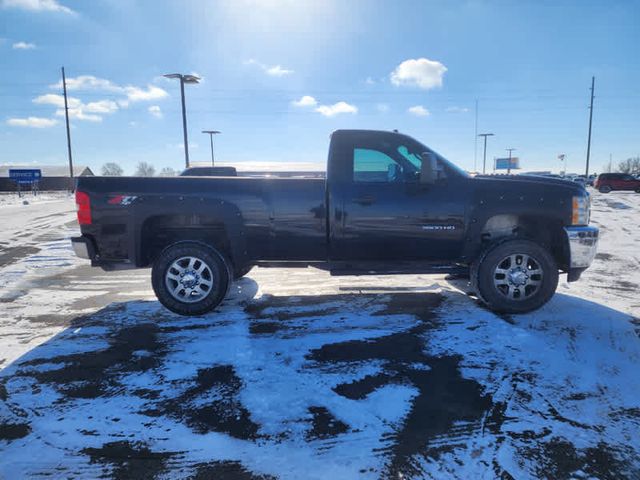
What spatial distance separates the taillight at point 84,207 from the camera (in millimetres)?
4184

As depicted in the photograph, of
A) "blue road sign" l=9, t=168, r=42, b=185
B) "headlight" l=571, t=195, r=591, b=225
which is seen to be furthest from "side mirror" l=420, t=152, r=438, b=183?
"blue road sign" l=9, t=168, r=42, b=185

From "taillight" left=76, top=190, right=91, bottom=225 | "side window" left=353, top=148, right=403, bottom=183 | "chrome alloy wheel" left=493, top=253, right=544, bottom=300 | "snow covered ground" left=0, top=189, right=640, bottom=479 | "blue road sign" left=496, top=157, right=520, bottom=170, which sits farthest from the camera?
"blue road sign" left=496, top=157, right=520, bottom=170

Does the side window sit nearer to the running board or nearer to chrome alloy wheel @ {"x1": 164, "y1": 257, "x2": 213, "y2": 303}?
the running board

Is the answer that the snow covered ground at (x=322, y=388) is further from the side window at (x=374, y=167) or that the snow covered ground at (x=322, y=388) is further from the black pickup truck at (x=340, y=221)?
the side window at (x=374, y=167)

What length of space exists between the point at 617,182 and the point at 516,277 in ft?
122

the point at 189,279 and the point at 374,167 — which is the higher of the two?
the point at 374,167

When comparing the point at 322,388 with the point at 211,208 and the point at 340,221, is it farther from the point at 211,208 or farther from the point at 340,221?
the point at 211,208

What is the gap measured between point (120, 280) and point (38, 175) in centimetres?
3045

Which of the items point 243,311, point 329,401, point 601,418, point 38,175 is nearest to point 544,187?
point 601,418

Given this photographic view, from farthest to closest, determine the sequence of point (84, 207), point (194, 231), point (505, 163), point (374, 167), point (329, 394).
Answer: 1. point (505, 163)
2. point (194, 231)
3. point (374, 167)
4. point (84, 207)
5. point (329, 394)

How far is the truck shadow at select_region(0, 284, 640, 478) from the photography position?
2111 mm

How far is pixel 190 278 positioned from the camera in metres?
4.28

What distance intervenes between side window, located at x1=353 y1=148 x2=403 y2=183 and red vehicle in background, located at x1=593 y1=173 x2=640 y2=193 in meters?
36.8

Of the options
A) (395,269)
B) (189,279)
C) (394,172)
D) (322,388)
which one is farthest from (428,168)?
(189,279)
